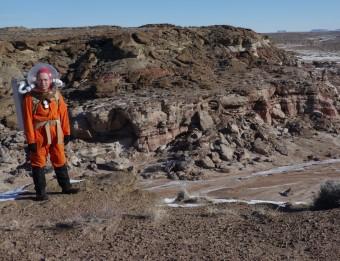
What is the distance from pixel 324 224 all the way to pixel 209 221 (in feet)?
3.31

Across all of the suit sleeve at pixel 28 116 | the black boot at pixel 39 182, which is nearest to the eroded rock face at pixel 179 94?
the black boot at pixel 39 182

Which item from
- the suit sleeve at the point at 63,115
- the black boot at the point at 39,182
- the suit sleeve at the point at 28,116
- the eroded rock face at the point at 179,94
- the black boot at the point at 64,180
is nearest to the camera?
the suit sleeve at the point at 28,116

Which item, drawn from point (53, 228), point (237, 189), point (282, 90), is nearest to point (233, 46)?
point (282, 90)

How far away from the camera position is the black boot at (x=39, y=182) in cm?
603

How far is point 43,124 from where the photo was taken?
580 cm

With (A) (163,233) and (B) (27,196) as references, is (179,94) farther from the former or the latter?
(A) (163,233)

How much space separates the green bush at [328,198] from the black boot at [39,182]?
9.59 feet

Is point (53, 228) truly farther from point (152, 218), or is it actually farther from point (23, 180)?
point (23, 180)

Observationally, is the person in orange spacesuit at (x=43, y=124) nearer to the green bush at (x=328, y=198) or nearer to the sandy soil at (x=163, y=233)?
the sandy soil at (x=163, y=233)

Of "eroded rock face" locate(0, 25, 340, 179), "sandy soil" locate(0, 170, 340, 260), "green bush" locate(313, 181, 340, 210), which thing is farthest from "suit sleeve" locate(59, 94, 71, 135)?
"eroded rock face" locate(0, 25, 340, 179)

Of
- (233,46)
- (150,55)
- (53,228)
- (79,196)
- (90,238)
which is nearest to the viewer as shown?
(90,238)

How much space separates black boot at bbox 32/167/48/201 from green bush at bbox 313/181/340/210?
2923 millimetres

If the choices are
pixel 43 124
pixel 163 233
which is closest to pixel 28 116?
pixel 43 124

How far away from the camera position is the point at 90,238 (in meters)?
4.62
